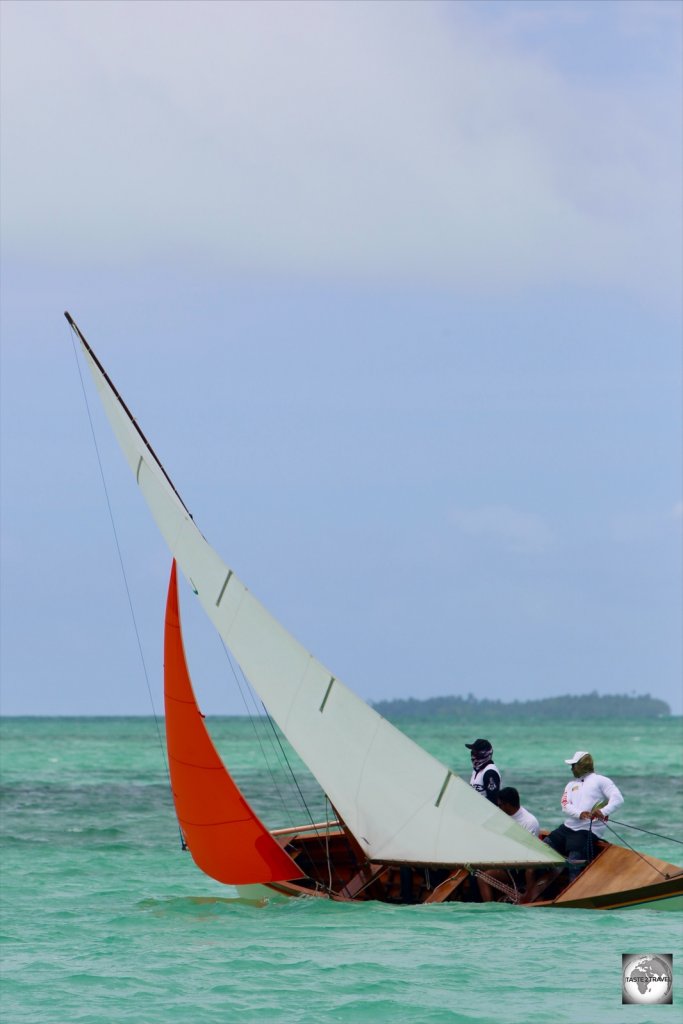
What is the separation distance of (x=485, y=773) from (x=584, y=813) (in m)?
1.23

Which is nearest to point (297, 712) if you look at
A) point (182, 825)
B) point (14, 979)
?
point (182, 825)

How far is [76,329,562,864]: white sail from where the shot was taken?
54.2ft

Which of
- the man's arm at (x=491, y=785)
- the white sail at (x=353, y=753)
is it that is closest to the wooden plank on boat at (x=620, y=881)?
the white sail at (x=353, y=753)

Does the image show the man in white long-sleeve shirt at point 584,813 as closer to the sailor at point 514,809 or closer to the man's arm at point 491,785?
the sailor at point 514,809

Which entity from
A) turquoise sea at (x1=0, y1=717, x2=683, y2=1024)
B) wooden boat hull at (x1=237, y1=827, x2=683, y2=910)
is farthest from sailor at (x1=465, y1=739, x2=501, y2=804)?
turquoise sea at (x1=0, y1=717, x2=683, y2=1024)

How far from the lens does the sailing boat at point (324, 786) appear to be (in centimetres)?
1653

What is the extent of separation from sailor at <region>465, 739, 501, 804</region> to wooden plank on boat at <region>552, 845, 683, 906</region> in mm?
1324

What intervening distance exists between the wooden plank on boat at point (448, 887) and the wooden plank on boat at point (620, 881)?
1063 mm

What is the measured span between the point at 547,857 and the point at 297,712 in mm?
3195

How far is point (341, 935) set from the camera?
52.6 feet

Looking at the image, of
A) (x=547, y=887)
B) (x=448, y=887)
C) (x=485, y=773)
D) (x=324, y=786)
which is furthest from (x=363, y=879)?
(x=547, y=887)

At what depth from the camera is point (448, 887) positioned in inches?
674

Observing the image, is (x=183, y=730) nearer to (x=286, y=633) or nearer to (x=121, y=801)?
(x=286, y=633)

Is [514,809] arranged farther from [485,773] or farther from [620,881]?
[620,881]
